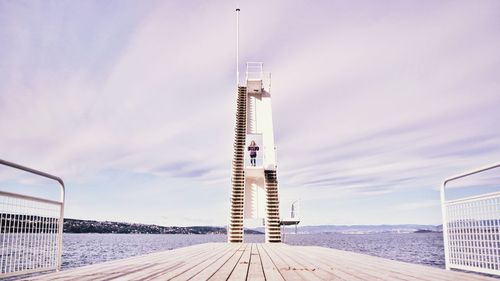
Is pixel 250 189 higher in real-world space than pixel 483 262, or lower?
higher

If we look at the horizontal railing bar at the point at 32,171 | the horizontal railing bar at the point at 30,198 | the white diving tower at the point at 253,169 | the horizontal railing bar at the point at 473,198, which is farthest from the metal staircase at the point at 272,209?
the horizontal railing bar at the point at 32,171

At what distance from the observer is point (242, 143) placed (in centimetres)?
2250

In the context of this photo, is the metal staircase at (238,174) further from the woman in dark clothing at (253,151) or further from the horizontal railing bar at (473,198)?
the horizontal railing bar at (473,198)

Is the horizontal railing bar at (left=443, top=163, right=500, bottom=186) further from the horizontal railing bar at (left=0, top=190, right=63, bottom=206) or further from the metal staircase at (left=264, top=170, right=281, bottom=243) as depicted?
the metal staircase at (left=264, top=170, right=281, bottom=243)

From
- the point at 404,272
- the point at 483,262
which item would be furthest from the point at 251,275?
the point at 483,262

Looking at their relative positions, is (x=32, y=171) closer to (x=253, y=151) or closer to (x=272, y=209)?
(x=272, y=209)

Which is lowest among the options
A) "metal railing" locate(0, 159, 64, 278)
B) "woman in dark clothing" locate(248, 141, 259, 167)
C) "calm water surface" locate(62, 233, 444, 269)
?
"calm water surface" locate(62, 233, 444, 269)

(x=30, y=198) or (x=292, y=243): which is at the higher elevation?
(x=30, y=198)

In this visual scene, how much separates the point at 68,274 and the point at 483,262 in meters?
5.68

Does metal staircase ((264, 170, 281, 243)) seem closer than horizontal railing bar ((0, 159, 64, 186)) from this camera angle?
No

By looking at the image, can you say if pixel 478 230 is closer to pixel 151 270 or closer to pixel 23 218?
pixel 151 270

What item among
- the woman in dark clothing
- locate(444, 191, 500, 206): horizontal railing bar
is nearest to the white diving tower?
the woman in dark clothing

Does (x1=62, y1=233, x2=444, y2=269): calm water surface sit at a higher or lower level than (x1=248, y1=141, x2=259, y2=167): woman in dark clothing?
lower

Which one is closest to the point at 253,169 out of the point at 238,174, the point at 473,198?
the point at 238,174
